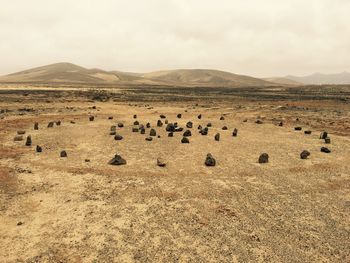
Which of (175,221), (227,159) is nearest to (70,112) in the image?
(227,159)

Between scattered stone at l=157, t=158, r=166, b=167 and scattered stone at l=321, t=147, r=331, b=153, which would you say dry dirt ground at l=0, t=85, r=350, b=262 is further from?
scattered stone at l=321, t=147, r=331, b=153

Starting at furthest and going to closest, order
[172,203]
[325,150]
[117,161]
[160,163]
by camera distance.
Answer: [325,150] < [117,161] < [160,163] < [172,203]

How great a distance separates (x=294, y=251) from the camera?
8.83 meters

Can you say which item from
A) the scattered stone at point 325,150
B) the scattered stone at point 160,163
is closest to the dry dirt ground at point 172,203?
the scattered stone at point 160,163

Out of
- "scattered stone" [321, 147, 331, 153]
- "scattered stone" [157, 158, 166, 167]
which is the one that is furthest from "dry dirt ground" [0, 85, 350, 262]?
"scattered stone" [321, 147, 331, 153]

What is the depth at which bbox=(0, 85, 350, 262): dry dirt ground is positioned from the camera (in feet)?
28.9

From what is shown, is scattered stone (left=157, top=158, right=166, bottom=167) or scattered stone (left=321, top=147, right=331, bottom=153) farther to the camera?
scattered stone (left=321, top=147, right=331, bottom=153)

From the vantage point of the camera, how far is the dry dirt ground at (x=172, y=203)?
8.80 meters

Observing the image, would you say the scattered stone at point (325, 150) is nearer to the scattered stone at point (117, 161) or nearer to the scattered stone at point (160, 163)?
the scattered stone at point (160, 163)

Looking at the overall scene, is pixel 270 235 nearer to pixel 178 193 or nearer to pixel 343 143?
pixel 178 193

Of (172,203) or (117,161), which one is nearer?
(172,203)

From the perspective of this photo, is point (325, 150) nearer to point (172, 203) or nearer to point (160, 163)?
point (160, 163)

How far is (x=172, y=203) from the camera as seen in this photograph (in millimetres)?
11648

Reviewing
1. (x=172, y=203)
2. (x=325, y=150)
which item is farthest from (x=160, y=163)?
(x=325, y=150)
